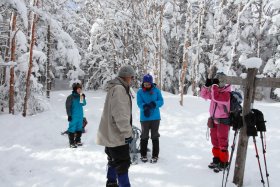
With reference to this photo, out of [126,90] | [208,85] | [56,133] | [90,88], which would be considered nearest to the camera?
[126,90]

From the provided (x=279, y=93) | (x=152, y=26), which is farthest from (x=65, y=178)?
(x=279, y=93)

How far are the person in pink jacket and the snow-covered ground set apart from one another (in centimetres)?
43

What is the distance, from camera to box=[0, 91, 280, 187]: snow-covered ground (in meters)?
6.34

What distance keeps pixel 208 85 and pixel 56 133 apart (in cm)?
593

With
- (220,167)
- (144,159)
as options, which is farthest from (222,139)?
(144,159)

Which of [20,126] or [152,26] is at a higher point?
[152,26]

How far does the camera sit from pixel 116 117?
493cm

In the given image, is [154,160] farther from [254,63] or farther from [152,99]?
[254,63]

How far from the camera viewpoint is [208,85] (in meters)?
6.43

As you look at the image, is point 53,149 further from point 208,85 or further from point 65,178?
point 208,85

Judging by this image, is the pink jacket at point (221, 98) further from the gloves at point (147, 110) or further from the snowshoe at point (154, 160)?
the snowshoe at point (154, 160)

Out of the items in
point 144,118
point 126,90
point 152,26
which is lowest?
point 144,118

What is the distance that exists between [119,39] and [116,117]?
1762 cm

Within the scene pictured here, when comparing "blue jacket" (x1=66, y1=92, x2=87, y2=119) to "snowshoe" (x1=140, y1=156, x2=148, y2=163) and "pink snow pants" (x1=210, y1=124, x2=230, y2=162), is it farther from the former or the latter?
"pink snow pants" (x1=210, y1=124, x2=230, y2=162)
